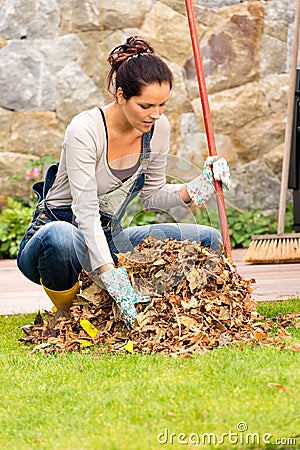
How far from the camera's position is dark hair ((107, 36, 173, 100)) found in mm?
2609

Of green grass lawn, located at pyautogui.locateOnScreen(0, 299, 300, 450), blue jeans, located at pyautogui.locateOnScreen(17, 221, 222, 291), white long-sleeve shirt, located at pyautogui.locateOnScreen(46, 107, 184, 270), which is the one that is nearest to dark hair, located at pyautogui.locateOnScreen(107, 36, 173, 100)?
white long-sleeve shirt, located at pyautogui.locateOnScreen(46, 107, 184, 270)

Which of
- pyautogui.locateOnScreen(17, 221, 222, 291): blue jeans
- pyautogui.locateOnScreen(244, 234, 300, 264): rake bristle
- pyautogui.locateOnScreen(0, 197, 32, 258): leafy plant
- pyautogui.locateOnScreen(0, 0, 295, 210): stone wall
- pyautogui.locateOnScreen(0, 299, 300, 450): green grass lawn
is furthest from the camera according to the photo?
pyautogui.locateOnScreen(0, 0, 295, 210): stone wall

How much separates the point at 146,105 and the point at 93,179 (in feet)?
1.02

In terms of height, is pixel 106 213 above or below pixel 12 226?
above

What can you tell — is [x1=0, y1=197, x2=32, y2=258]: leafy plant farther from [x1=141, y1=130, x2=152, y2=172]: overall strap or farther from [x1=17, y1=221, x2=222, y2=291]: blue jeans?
[x1=141, y1=130, x2=152, y2=172]: overall strap

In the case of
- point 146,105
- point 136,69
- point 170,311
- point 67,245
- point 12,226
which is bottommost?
point 12,226

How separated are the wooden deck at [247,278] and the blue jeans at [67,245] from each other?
441mm

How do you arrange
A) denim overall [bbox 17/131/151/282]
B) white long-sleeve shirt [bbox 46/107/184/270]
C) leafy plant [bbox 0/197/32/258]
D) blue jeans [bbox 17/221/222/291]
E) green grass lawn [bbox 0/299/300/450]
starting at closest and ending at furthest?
green grass lawn [bbox 0/299/300/450], white long-sleeve shirt [bbox 46/107/184/270], blue jeans [bbox 17/221/222/291], denim overall [bbox 17/131/151/282], leafy plant [bbox 0/197/32/258]

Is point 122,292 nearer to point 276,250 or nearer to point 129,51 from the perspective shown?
point 129,51

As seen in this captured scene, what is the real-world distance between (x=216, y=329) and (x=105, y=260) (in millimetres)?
428

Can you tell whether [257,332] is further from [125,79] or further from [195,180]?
[125,79]

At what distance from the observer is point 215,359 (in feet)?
7.47

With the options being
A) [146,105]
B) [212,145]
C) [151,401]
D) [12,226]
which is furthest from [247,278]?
[151,401]

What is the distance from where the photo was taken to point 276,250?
15.2ft
